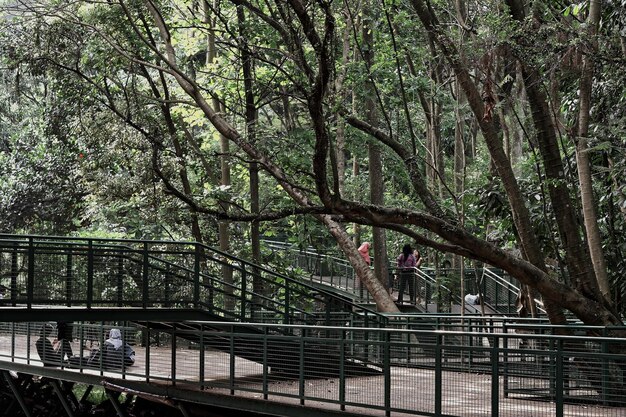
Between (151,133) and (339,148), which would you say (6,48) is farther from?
(339,148)

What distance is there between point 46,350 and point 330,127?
8149mm

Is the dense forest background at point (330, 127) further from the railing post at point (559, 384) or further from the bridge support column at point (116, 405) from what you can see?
the bridge support column at point (116, 405)

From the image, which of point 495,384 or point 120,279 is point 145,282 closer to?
point 120,279

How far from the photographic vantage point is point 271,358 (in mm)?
16594

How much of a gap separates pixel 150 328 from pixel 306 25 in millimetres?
8496

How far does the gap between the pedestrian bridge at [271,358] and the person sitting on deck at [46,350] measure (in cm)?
16

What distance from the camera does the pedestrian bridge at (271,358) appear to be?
1348 centimetres

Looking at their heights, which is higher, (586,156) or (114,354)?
(586,156)

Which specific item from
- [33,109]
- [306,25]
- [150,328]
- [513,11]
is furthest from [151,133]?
[33,109]

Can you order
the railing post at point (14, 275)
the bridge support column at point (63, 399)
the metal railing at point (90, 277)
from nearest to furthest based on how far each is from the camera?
1. the railing post at point (14, 275)
2. the metal railing at point (90, 277)
3. the bridge support column at point (63, 399)

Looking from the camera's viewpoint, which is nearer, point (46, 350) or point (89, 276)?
point (89, 276)

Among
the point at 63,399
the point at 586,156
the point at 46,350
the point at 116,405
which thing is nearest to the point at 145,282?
the point at 116,405

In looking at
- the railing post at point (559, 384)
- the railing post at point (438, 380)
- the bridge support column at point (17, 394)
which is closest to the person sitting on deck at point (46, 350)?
the bridge support column at point (17, 394)

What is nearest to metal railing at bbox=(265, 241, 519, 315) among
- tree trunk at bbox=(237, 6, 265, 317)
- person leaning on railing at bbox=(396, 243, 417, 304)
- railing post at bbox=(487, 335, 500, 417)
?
person leaning on railing at bbox=(396, 243, 417, 304)
